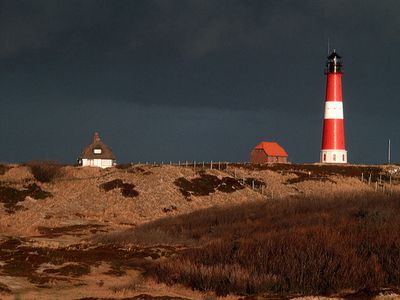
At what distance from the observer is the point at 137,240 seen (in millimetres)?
41688

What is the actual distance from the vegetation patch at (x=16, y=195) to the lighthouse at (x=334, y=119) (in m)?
47.3

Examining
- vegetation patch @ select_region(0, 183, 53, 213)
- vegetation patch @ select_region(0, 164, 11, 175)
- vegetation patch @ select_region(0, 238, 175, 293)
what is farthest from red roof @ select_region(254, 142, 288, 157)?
vegetation patch @ select_region(0, 238, 175, 293)

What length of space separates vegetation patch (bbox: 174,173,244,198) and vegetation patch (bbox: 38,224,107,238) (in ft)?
53.8

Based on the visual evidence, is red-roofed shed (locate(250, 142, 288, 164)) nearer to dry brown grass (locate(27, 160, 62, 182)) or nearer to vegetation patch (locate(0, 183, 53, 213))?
dry brown grass (locate(27, 160, 62, 182))

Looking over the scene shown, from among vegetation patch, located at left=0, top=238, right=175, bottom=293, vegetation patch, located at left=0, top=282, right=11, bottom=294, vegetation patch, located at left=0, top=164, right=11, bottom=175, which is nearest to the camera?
vegetation patch, located at left=0, top=282, right=11, bottom=294

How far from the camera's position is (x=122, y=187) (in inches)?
2655

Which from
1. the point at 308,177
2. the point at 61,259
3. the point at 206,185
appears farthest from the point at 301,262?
the point at 308,177

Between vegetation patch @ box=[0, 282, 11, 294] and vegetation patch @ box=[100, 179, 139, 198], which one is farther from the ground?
vegetation patch @ box=[100, 179, 139, 198]

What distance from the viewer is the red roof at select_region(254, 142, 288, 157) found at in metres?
108

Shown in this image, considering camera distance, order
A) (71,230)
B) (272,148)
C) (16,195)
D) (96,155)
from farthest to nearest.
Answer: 1. (272,148)
2. (96,155)
3. (16,195)
4. (71,230)

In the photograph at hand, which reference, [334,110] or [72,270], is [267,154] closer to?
[334,110]

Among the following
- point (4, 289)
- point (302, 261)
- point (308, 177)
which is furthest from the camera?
point (308, 177)

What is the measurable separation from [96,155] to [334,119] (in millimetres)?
41390

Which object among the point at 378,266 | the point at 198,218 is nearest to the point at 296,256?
the point at 378,266
